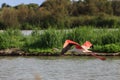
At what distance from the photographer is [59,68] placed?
69.3 ft

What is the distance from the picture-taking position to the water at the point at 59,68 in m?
18.4

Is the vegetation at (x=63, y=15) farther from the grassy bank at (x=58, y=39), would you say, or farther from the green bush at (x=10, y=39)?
the grassy bank at (x=58, y=39)

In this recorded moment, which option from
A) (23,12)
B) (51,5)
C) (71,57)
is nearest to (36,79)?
(71,57)

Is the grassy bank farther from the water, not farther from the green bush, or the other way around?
the water

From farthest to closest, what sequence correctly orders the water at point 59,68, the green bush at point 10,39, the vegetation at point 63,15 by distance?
the vegetation at point 63,15
the green bush at point 10,39
the water at point 59,68

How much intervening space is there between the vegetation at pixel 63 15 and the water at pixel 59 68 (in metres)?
15.0

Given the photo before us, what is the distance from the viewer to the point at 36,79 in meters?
5.76

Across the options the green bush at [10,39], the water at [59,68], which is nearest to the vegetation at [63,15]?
the green bush at [10,39]

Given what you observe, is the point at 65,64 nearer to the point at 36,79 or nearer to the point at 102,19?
the point at 36,79

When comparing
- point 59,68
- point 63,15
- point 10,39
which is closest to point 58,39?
point 10,39

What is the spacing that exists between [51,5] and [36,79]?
49.9m

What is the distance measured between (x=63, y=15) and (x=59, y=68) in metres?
29.0

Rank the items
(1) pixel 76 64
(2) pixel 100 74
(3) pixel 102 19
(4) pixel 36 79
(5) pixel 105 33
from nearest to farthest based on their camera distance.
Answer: (4) pixel 36 79 < (2) pixel 100 74 < (1) pixel 76 64 < (5) pixel 105 33 < (3) pixel 102 19

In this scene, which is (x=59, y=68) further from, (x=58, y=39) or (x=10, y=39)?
(x=10, y=39)
